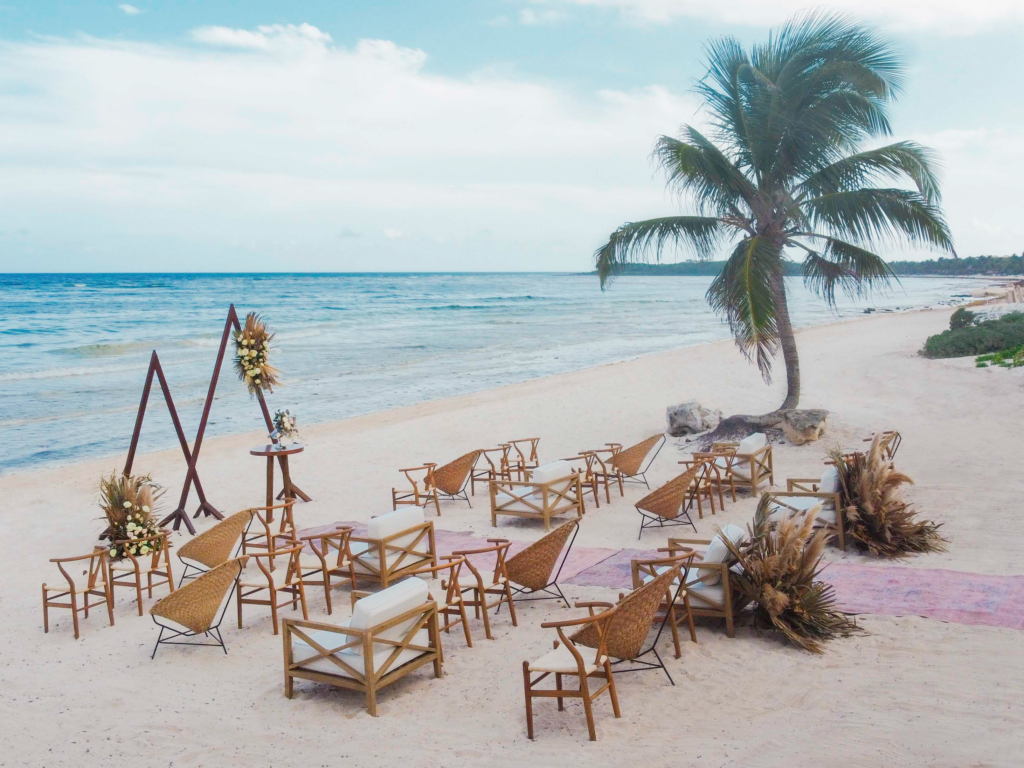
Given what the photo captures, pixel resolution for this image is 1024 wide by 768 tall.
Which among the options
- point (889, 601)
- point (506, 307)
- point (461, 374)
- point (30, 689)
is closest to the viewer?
point (30, 689)

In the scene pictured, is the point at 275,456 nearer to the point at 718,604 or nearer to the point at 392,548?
the point at 392,548

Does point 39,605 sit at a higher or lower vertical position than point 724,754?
lower

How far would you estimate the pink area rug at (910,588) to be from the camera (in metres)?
5.98

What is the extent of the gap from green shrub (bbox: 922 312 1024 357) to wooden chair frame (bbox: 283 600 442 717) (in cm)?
1824

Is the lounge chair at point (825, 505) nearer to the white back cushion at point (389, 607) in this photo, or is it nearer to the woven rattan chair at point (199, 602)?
the white back cushion at point (389, 607)

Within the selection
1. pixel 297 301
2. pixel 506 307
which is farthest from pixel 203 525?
pixel 297 301

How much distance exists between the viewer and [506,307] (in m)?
66.8

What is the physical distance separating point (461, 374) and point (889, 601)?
73.3 ft

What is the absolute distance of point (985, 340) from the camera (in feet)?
65.8

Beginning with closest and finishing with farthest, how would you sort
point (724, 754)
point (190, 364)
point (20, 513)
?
point (724, 754)
point (20, 513)
point (190, 364)

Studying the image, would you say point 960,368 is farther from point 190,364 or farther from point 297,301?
point 297,301

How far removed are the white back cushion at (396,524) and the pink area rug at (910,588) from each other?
147cm

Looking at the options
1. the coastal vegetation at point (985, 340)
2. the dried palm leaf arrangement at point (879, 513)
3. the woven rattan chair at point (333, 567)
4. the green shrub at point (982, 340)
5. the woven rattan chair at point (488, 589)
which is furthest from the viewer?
the green shrub at point (982, 340)

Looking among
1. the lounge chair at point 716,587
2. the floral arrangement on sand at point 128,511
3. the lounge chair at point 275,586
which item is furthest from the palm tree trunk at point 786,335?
the floral arrangement on sand at point 128,511
